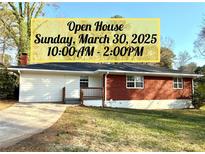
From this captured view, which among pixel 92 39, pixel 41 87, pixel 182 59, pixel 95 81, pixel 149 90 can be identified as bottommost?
pixel 149 90

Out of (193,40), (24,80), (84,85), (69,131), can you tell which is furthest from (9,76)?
(193,40)

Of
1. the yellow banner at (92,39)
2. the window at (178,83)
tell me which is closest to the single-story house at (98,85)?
the window at (178,83)

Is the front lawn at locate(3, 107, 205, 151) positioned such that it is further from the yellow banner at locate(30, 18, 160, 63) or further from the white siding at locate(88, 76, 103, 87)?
the white siding at locate(88, 76, 103, 87)

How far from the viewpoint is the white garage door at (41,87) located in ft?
57.0

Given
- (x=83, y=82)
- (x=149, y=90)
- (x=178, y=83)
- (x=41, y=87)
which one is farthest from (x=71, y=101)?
(x=178, y=83)

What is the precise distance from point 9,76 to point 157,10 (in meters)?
11.9

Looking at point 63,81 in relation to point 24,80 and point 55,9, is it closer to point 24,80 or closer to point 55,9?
point 24,80

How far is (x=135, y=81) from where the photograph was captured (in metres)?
18.5

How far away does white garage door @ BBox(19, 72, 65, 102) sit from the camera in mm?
17359

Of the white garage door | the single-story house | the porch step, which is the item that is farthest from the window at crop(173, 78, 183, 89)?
the white garage door

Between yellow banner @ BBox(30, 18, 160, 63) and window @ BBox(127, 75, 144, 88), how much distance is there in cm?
256

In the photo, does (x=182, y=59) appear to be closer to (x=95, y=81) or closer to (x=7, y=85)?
(x=95, y=81)

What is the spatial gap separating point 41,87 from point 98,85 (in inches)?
163

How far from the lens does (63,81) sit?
1792cm
